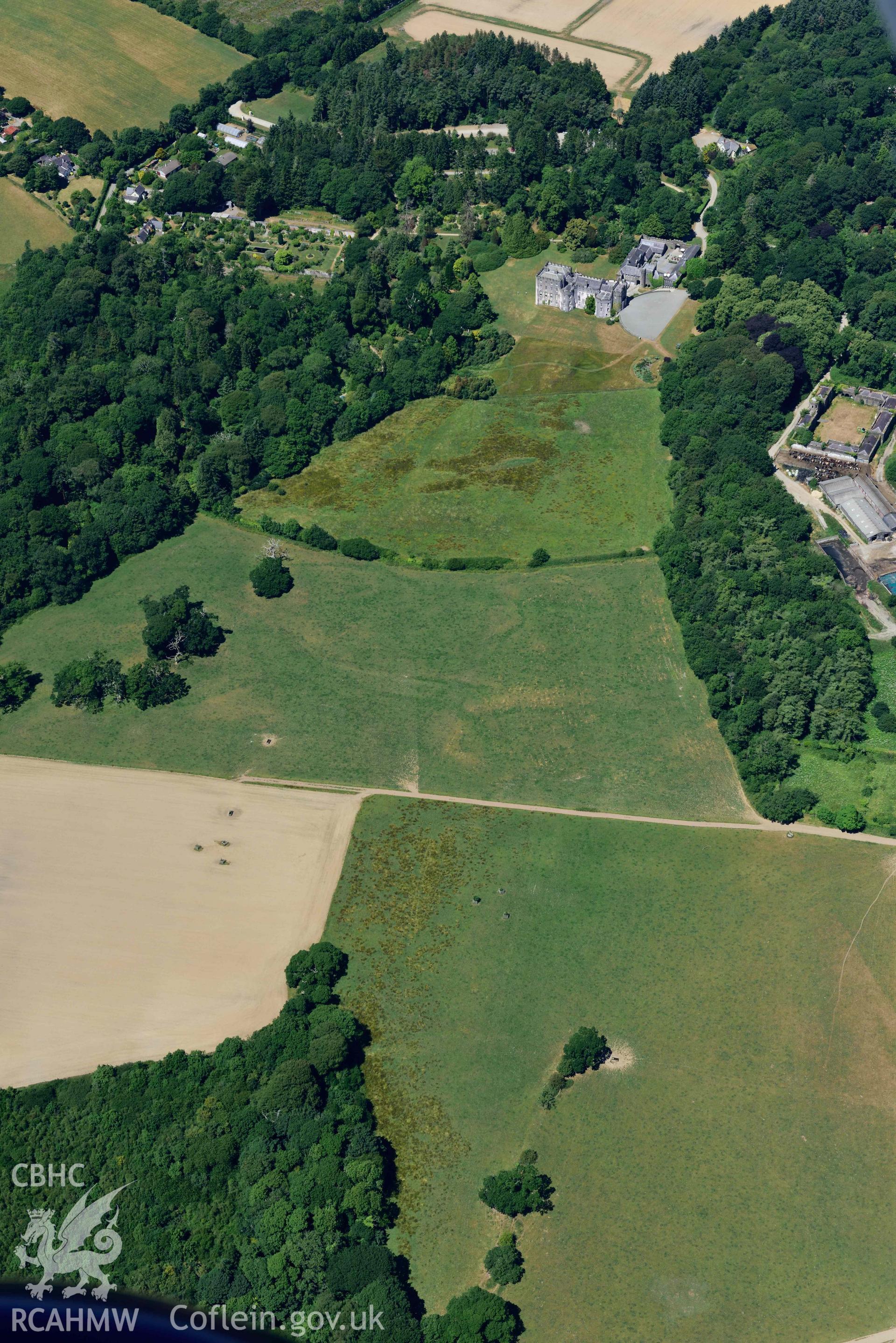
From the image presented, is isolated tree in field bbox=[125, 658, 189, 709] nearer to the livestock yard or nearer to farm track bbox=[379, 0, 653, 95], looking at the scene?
the livestock yard

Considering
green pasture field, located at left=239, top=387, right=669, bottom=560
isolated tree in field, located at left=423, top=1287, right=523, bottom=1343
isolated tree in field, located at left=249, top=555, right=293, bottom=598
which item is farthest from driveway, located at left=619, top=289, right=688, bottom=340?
isolated tree in field, located at left=423, top=1287, right=523, bottom=1343

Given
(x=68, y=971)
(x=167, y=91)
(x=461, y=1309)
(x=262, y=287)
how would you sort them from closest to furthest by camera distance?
(x=461, y=1309) < (x=68, y=971) < (x=262, y=287) < (x=167, y=91)

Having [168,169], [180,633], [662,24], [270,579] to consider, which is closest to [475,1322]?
[180,633]

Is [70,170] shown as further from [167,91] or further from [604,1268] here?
[604,1268]

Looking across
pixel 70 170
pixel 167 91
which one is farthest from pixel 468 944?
pixel 167 91

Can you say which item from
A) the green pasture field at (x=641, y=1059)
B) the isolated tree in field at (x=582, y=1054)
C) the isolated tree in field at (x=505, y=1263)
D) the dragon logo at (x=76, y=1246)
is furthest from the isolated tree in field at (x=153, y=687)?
the isolated tree in field at (x=505, y=1263)

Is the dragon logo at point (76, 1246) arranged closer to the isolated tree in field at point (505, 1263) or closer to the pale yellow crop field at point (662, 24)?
the isolated tree in field at point (505, 1263)
